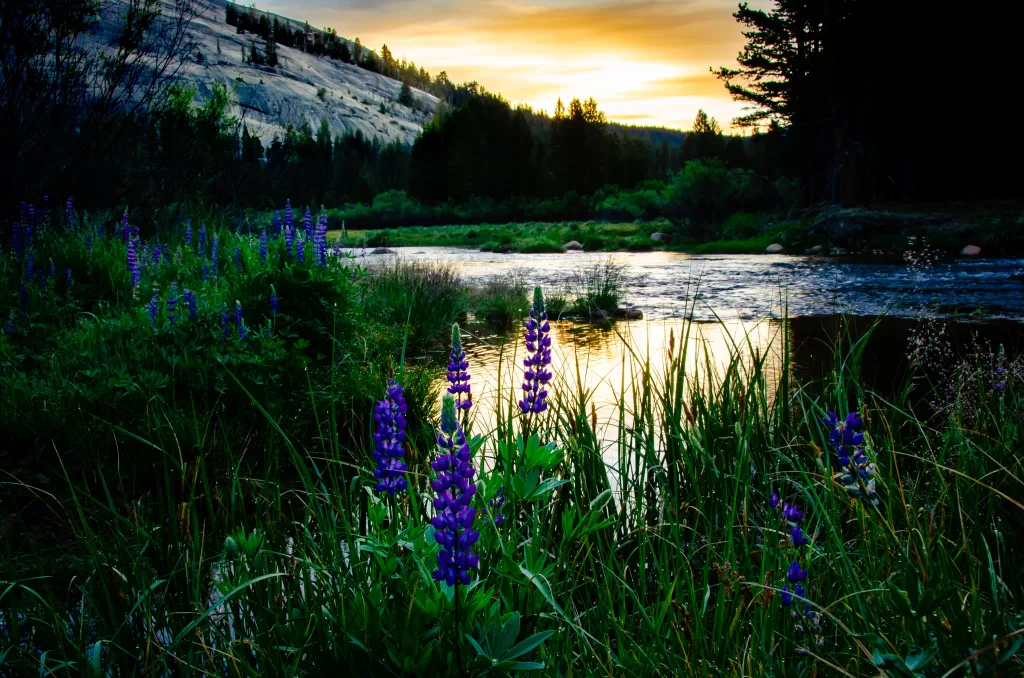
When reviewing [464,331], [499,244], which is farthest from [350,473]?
[499,244]

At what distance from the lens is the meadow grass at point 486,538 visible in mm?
1604

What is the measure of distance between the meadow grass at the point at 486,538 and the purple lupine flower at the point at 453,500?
0.24 feet

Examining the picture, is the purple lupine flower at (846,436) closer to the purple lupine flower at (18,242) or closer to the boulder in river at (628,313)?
the purple lupine flower at (18,242)

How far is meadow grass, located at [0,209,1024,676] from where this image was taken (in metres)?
1.60

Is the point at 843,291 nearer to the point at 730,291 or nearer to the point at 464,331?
the point at 730,291

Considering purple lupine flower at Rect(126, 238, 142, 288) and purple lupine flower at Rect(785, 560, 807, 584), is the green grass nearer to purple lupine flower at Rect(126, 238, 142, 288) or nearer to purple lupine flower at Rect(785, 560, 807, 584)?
purple lupine flower at Rect(126, 238, 142, 288)

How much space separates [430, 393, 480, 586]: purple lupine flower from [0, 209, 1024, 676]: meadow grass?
74mm

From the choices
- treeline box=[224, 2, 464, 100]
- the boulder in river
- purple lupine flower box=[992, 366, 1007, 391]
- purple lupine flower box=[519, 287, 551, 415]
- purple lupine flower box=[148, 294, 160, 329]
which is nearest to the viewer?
purple lupine flower box=[519, 287, 551, 415]

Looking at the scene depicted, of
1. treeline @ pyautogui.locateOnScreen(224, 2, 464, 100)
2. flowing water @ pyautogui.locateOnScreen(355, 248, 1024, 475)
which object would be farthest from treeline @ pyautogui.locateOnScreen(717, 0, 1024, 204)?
treeline @ pyautogui.locateOnScreen(224, 2, 464, 100)

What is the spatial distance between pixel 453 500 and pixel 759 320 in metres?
5.15

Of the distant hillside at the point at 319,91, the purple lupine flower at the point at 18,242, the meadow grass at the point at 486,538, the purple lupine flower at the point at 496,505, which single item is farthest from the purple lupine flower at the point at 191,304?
the distant hillside at the point at 319,91

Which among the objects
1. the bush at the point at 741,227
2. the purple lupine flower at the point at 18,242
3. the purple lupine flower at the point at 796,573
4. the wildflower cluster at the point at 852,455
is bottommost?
the purple lupine flower at the point at 796,573

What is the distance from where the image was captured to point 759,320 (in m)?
5.93

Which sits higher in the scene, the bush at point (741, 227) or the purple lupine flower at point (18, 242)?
the bush at point (741, 227)
